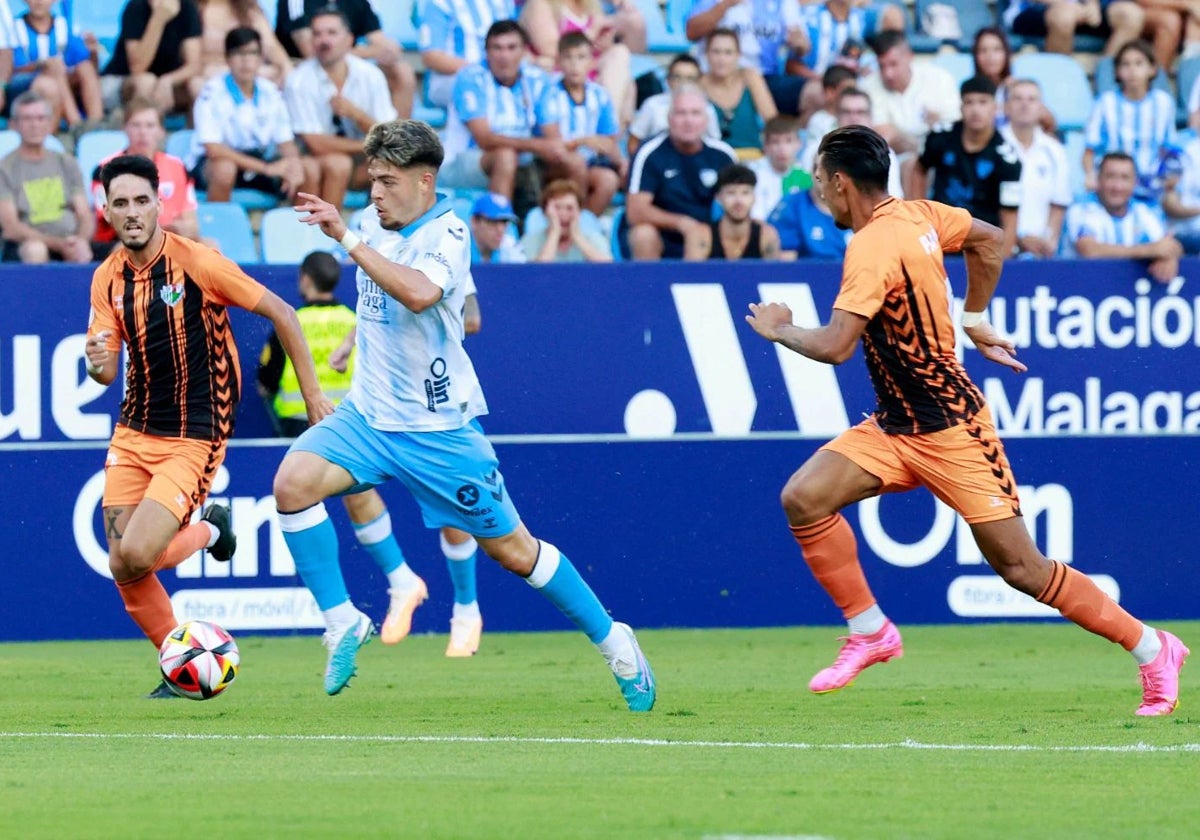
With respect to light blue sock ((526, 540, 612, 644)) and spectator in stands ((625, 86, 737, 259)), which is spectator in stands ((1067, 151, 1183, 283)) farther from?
light blue sock ((526, 540, 612, 644))

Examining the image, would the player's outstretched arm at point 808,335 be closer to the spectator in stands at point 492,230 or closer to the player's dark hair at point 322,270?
the player's dark hair at point 322,270

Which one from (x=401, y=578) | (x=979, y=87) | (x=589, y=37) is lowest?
(x=401, y=578)

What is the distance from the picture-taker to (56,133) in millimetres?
14711

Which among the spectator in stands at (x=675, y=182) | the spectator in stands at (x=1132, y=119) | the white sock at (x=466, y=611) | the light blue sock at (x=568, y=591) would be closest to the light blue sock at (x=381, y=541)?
the white sock at (x=466, y=611)

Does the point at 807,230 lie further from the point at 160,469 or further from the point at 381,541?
the point at 160,469

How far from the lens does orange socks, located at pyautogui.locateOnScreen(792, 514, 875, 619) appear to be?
27.0 feet

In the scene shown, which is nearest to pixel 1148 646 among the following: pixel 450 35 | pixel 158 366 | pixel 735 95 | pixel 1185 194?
pixel 158 366

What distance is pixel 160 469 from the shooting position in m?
8.59

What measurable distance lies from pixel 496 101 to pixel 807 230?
2.53m

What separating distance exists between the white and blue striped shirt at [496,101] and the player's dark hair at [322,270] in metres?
2.97

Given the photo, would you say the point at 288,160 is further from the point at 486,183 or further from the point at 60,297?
the point at 60,297

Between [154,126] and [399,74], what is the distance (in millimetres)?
2266

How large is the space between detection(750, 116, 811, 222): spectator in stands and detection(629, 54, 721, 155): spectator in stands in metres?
0.48

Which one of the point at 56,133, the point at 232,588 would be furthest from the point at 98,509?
the point at 56,133
